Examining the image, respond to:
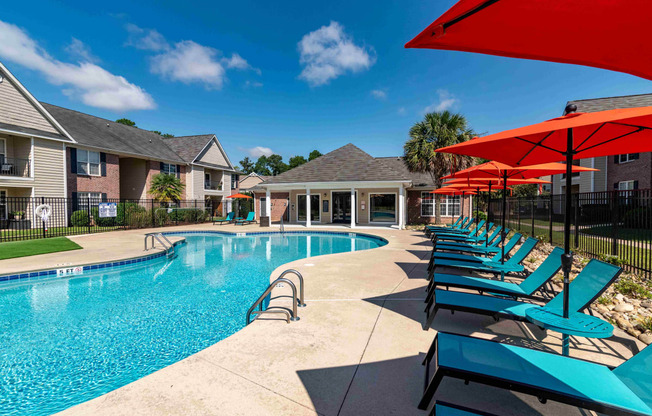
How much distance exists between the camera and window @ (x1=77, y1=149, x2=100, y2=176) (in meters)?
21.2

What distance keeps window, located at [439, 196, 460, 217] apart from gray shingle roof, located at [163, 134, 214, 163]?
2375cm

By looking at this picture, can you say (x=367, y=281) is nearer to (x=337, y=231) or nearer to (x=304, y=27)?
(x=337, y=231)

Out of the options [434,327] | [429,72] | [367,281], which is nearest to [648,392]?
[434,327]

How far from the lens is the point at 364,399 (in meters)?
2.65

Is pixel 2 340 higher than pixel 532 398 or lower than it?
lower

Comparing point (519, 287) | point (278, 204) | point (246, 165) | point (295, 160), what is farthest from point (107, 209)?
point (246, 165)

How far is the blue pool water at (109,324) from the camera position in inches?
150

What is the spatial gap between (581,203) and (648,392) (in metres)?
9.30

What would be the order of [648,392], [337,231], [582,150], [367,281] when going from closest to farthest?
1. [648,392]
2. [582,150]
3. [367,281]
4. [337,231]

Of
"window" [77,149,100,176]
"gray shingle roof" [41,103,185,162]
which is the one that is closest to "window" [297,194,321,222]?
"gray shingle roof" [41,103,185,162]

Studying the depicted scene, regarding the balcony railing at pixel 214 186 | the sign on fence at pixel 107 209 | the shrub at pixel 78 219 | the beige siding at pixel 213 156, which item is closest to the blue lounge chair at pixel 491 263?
the sign on fence at pixel 107 209

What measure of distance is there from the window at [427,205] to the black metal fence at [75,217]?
18.7 metres

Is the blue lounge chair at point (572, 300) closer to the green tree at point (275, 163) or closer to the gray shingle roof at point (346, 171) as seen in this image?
the gray shingle roof at point (346, 171)

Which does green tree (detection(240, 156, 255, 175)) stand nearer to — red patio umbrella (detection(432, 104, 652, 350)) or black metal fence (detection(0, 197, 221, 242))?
black metal fence (detection(0, 197, 221, 242))
